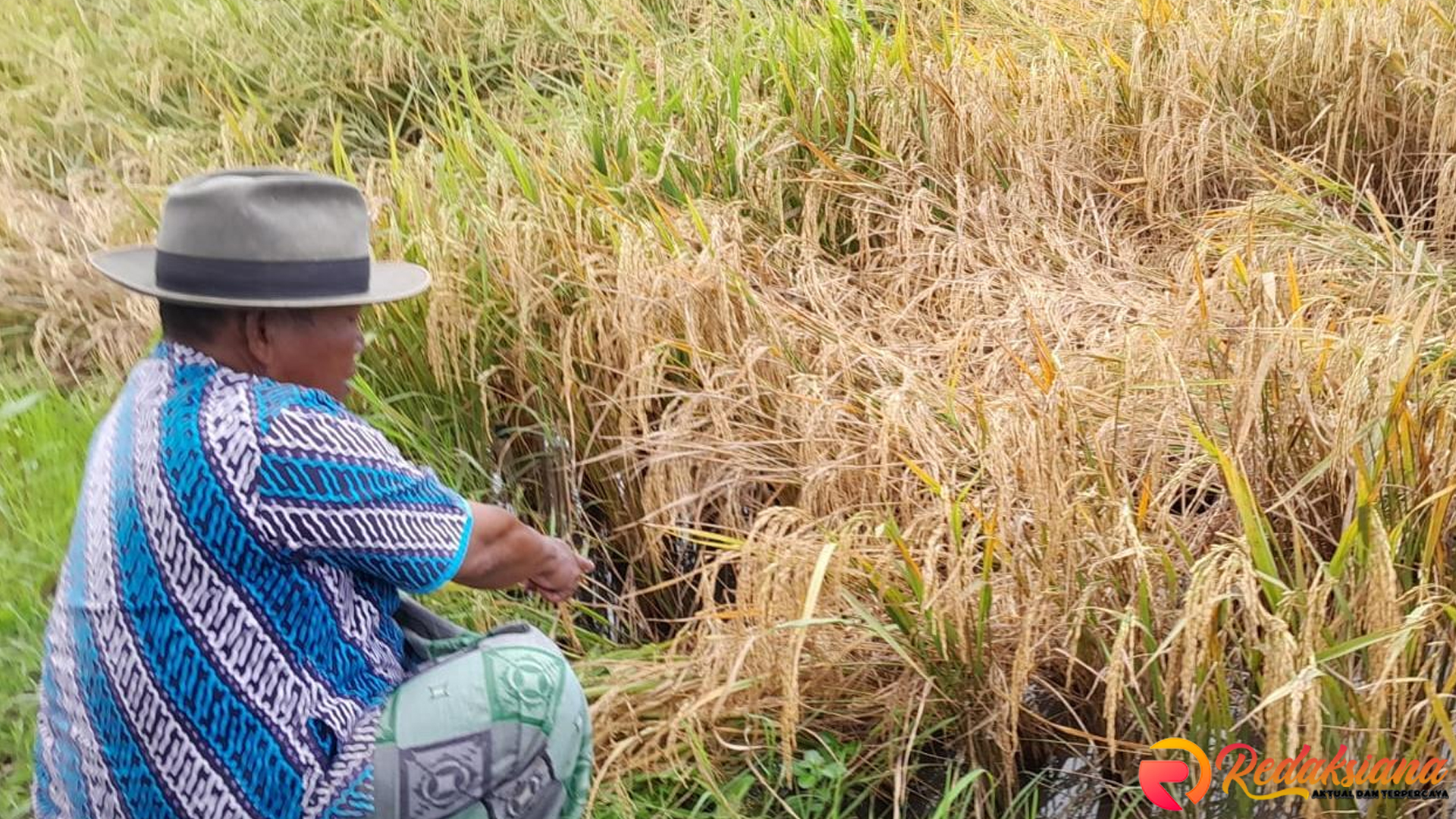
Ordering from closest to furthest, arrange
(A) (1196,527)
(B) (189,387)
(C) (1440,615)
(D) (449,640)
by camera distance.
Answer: (B) (189,387), (D) (449,640), (C) (1440,615), (A) (1196,527)

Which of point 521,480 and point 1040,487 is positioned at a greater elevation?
point 1040,487

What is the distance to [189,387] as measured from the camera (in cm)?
164

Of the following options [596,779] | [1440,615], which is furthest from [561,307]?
[1440,615]

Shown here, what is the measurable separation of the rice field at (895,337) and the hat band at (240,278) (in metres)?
0.85


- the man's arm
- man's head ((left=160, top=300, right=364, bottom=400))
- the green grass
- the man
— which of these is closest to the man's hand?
the man's arm

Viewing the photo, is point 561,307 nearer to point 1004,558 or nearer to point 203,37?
point 1004,558

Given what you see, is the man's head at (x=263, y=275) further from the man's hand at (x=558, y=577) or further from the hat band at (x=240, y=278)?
the man's hand at (x=558, y=577)

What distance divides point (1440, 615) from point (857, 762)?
937mm

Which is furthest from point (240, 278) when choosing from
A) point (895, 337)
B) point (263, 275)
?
point (895, 337)

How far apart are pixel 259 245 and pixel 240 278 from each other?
0.05 meters

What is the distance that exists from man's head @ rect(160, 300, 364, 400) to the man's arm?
27cm

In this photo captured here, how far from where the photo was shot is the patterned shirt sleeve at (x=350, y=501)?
157 centimetres

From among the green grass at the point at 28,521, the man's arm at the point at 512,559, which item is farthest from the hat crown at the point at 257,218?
the green grass at the point at 28,521

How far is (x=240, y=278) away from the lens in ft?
5.51
